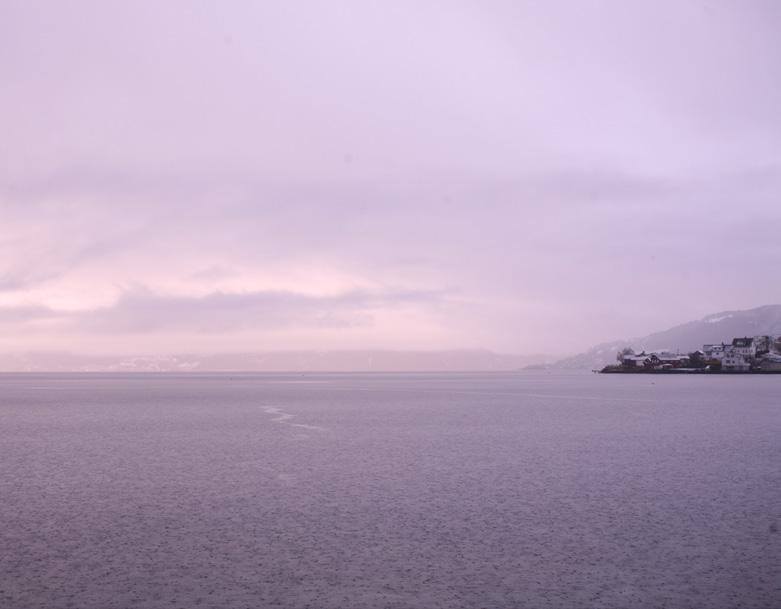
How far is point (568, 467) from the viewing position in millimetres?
33938

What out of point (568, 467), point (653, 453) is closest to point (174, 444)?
point (568, 467)

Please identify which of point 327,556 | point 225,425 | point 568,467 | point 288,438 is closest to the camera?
point 327,556

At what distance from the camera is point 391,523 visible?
21.8 meters

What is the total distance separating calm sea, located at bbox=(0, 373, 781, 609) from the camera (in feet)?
49.6

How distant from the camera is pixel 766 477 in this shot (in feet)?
98.4

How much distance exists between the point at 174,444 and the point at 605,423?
3381cm

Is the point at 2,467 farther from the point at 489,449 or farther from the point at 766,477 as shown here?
the point at 766,477

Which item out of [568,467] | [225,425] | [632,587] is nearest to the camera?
[632,587]

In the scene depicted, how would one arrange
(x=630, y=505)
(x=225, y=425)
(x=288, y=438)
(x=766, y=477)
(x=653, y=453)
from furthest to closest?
(x=225, y=425) < (x=288, y=438) < (x=653, y=453) < (x=766, y=477) < (x=630, y=505)

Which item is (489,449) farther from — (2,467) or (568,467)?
(2,467)

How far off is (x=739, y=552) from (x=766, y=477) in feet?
44.9

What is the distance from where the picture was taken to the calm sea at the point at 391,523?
15109mm

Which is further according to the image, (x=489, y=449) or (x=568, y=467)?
(x=489, y=449)

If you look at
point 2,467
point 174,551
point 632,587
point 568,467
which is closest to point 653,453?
point 568,467
